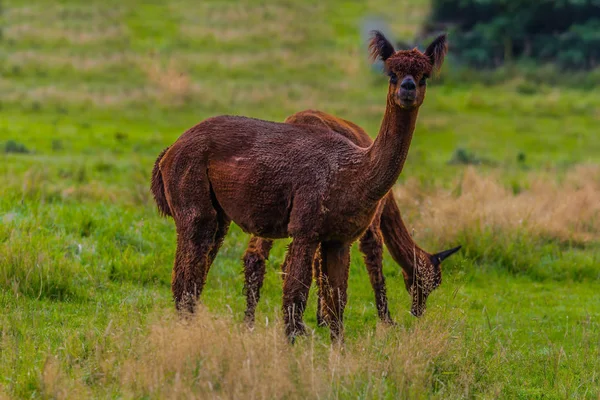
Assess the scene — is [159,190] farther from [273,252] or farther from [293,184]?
[273,252]

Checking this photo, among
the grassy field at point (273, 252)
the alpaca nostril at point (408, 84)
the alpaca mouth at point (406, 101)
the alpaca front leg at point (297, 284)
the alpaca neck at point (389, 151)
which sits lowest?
the grassy field at point (273, 252)

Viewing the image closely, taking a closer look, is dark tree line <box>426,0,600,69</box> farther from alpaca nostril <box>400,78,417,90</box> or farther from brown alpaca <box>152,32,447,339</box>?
alpaca nostril <box>400,78,417,90</box>

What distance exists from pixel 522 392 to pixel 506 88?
71.8ft

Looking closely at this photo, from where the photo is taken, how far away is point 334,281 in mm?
7344

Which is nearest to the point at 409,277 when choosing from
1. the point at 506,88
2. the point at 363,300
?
the point at 363,300

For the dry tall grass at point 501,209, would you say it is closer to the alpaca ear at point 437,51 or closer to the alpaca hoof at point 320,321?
the alpaca hoof at point 320,321

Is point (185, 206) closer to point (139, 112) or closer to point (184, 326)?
point (184, 326)

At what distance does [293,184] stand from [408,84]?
1283mm

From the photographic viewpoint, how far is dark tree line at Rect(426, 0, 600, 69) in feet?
97.6

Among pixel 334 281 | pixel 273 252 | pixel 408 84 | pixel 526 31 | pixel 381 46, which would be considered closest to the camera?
pixel 408 84

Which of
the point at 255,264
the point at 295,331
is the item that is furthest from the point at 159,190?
the point at 295,331

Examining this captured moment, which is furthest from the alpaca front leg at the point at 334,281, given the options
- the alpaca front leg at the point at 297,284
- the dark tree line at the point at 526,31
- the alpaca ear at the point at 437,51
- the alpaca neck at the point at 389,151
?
the dark tree line at the point at 526,31

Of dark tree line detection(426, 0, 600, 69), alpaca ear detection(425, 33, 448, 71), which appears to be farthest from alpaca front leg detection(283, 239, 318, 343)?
dark tree line detection(426, 0, 600, 69)

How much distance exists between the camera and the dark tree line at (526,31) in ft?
97.6
